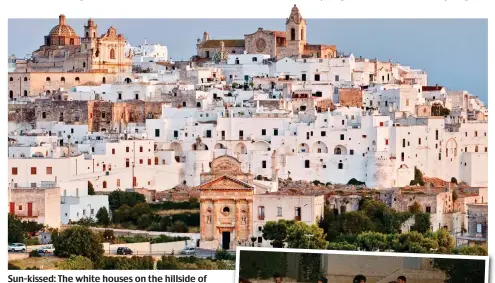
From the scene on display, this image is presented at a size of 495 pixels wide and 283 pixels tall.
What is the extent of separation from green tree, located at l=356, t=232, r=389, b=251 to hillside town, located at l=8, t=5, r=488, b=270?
2.60 feet

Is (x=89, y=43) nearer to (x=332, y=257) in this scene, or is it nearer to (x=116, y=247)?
(x=116, y=247)

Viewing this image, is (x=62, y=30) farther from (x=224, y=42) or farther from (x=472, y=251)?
(x=472, y=251)

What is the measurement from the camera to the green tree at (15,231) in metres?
16.5

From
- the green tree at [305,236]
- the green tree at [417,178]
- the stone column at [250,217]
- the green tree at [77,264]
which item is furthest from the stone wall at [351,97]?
the green tree at [77,264]

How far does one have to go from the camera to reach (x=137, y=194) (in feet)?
68.2

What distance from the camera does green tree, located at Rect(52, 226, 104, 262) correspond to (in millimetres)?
15375

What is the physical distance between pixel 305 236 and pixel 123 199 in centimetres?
420

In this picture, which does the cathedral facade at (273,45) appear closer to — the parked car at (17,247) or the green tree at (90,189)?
the green tree at (90,189)

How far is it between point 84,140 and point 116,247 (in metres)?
6.77

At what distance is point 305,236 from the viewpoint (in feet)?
54.9

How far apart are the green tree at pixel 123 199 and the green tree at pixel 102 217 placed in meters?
0.37

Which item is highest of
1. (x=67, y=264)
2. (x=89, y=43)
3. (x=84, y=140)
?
(x=89, y=43)

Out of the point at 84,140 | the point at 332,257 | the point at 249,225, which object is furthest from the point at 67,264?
the point at 84,140

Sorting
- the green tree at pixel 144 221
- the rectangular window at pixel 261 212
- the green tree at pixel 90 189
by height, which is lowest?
the green tree at pixel 144 221
